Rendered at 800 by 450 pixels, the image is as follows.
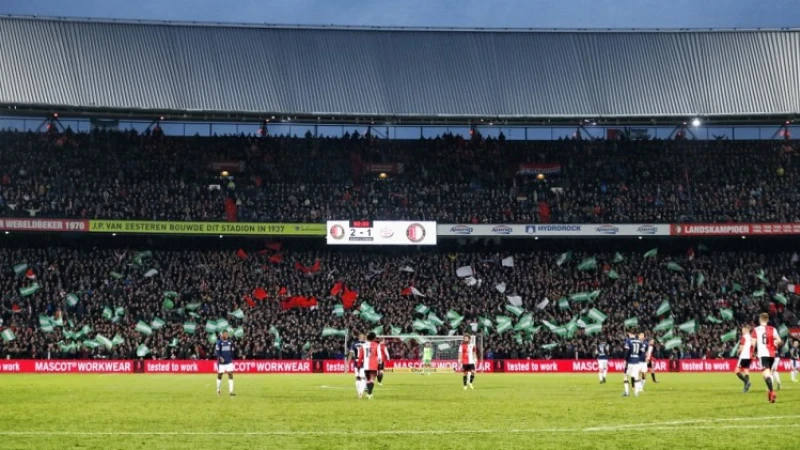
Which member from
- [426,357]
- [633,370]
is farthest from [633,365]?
[426,357]

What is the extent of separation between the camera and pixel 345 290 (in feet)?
232

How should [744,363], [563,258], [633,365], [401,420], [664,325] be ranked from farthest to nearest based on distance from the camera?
1. [563,258]
2. [664,325]
3. [633,365]
4. [744,363]
5. [401,420]

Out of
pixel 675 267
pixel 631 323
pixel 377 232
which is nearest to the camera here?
pixel 631 323

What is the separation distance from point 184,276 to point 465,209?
20.5 metres

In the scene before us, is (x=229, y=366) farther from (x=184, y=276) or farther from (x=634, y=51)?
(x=634, y=51)

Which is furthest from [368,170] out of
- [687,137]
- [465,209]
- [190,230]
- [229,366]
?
[229,366]

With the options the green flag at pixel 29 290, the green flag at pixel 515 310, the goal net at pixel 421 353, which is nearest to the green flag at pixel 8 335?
the green flag at pixel 29 290

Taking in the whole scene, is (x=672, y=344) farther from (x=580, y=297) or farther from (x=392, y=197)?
(x=392, y=197)

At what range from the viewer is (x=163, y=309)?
6706cm

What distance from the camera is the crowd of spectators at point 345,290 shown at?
64.9 meters

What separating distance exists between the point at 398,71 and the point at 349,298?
18.3 metres

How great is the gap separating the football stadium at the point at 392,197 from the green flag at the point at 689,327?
37 cm

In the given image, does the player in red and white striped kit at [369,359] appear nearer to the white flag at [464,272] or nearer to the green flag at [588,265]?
the white flag at [464,272]

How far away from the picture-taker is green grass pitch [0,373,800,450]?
18281mm
